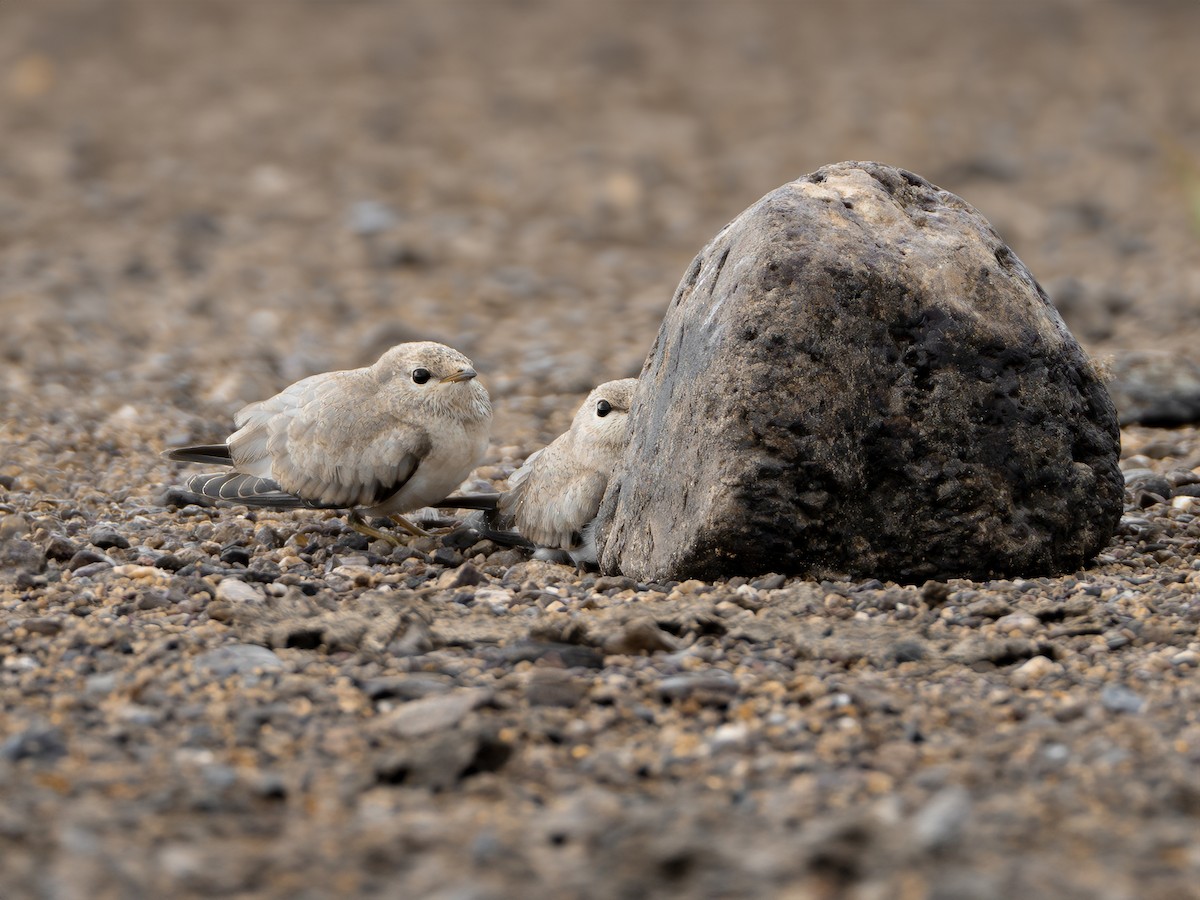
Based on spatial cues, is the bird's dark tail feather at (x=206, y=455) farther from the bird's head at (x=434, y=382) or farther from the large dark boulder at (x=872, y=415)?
the large dark boulder at (x=872, y=415)

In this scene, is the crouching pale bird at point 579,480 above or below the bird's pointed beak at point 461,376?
below

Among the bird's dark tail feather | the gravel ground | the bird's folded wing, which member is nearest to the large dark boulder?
the gravel ground

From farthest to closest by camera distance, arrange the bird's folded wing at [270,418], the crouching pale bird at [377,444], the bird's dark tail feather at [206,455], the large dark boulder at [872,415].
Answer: the bird's dark tail feather at [206,455], the bird's folded wing at [270,418], the crouching pale bird at [377,444], the large dark boulder at [872,415]

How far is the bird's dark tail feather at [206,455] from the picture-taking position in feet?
24.7

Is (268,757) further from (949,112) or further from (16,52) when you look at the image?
(16,52)

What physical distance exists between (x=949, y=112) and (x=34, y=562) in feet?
47.1

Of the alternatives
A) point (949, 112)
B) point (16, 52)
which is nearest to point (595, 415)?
point (949, 112)

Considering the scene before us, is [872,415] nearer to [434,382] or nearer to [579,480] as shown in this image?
[579,480]

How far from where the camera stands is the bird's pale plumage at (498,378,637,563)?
6.74 metres

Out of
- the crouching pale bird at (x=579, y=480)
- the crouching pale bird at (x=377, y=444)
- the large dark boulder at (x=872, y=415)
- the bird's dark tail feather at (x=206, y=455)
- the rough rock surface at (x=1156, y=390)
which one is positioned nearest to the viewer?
the large dark boulder at (x=872, y=415)

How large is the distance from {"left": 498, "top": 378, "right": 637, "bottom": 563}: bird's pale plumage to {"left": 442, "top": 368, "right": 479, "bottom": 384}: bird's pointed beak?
0.53m

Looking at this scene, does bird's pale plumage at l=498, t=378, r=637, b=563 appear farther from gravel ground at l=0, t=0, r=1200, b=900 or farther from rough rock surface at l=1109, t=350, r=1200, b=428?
rough rock surface at l=1109, t=350, r=1200, b=428

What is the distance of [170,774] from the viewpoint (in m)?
4.39

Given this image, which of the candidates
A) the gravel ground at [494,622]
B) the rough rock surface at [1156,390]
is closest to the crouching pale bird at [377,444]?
the gravel ground at [494,622]
